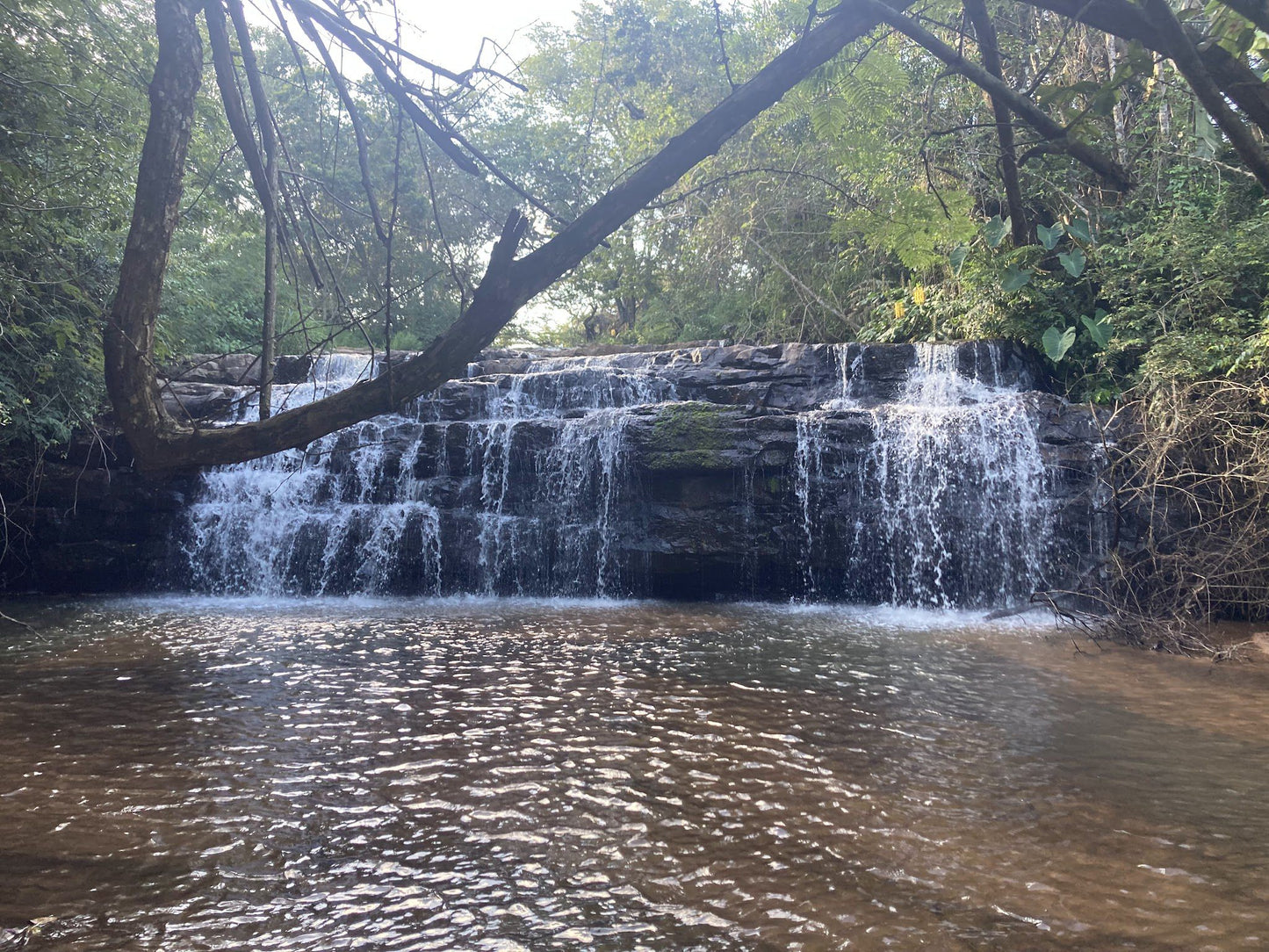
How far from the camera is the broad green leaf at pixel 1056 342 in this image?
37.9ft

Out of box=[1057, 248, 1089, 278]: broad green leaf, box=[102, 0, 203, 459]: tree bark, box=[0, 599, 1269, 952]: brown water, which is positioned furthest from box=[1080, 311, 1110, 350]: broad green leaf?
box=[102, 0, 203, 459]: tree bark

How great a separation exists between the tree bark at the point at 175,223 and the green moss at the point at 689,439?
8.29m

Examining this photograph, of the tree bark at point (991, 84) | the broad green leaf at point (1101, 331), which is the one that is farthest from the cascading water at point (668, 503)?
the tree bark at point (991, 84)

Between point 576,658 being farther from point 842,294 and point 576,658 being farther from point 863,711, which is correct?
point 842,294

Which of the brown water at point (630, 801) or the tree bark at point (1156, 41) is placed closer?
the brown water at point (630, 801)

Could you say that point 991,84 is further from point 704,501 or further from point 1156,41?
point 704,501

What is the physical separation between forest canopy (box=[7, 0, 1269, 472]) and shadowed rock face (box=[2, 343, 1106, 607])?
1.66 metres

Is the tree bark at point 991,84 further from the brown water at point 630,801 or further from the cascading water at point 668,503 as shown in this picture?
the cascading water at point 668,503

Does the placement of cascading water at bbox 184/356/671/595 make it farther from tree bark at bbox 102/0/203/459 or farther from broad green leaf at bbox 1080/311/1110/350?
tree bark at bbox 102/0/203/459

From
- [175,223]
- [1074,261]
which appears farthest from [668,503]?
[175,223]

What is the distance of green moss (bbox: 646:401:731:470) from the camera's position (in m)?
11.5

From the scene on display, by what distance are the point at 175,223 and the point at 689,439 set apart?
8873 mm

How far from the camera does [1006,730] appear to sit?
5086 mm

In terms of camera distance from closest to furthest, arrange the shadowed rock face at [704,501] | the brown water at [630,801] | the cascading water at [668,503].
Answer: the brown water at [630,801]
the shadowed rock face at [704,501]
the cascading water at [668,503]
